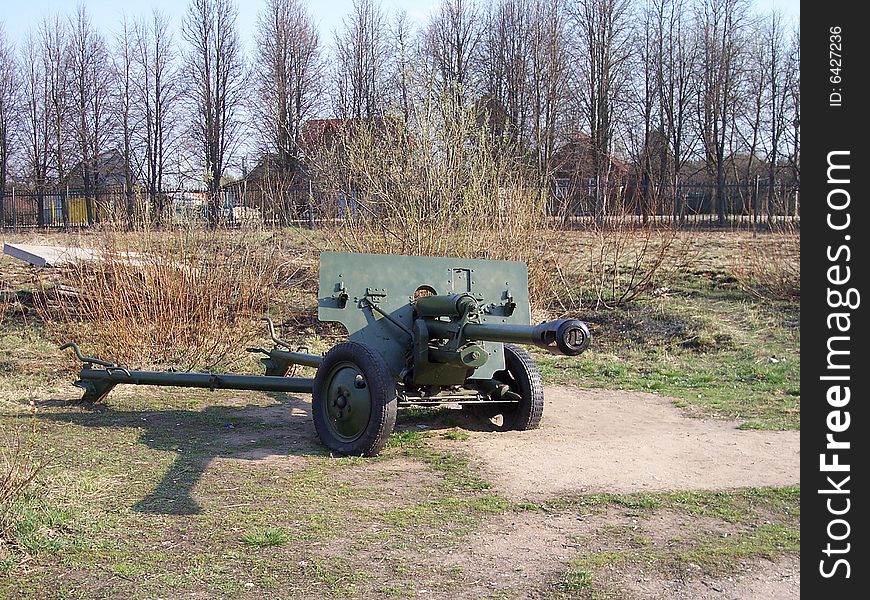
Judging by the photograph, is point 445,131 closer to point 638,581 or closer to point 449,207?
point 449,207

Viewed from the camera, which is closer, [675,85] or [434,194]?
[434,194]

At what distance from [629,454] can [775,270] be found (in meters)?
9.91

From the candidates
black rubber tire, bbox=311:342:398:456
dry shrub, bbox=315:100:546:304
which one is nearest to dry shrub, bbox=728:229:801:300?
dry shrub, bbox=315:100:546:304

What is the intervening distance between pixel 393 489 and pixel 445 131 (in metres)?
8.76

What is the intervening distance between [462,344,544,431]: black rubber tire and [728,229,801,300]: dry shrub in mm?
8800

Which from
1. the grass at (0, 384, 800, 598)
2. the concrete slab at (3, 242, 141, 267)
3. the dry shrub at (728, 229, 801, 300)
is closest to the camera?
the grass at (0, 384, 800, 598)

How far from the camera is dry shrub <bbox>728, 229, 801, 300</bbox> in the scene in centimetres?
1578

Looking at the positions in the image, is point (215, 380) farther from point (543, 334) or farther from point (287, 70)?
point (287, 70)

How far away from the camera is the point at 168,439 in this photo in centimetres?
763

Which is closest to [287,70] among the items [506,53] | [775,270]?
[506,53]

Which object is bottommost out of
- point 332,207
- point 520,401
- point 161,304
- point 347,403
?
point 520,401

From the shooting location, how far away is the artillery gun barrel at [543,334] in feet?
18.2

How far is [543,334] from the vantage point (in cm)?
582

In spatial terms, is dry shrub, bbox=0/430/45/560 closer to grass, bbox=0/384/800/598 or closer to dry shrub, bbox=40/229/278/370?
grass, bbox=0/384/800/598
